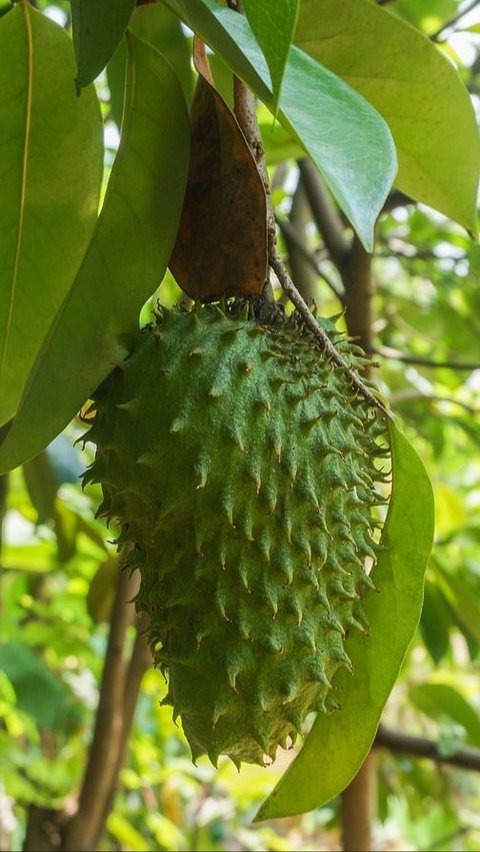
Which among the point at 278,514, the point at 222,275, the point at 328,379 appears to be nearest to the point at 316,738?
the point at 278,514

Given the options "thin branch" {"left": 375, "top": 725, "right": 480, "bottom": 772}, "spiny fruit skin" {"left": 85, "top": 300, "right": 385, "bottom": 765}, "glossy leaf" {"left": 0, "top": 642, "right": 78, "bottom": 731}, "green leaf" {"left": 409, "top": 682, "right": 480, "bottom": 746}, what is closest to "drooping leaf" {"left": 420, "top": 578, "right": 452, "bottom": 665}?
"thin branch" {"left": 375, "top": 725, "right": 480, "bottom": 772}

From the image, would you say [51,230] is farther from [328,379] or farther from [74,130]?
[328,379]

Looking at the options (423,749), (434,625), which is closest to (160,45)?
(434,625)

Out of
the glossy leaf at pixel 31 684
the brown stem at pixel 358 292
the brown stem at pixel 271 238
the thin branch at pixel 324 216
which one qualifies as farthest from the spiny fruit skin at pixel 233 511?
the glossy leaf at pixel 31 684

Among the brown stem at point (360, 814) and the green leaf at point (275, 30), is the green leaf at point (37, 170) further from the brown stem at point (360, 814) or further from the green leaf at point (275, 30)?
the brown stem at point (360, 814)

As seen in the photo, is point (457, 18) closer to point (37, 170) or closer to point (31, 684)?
point (37, 170)
